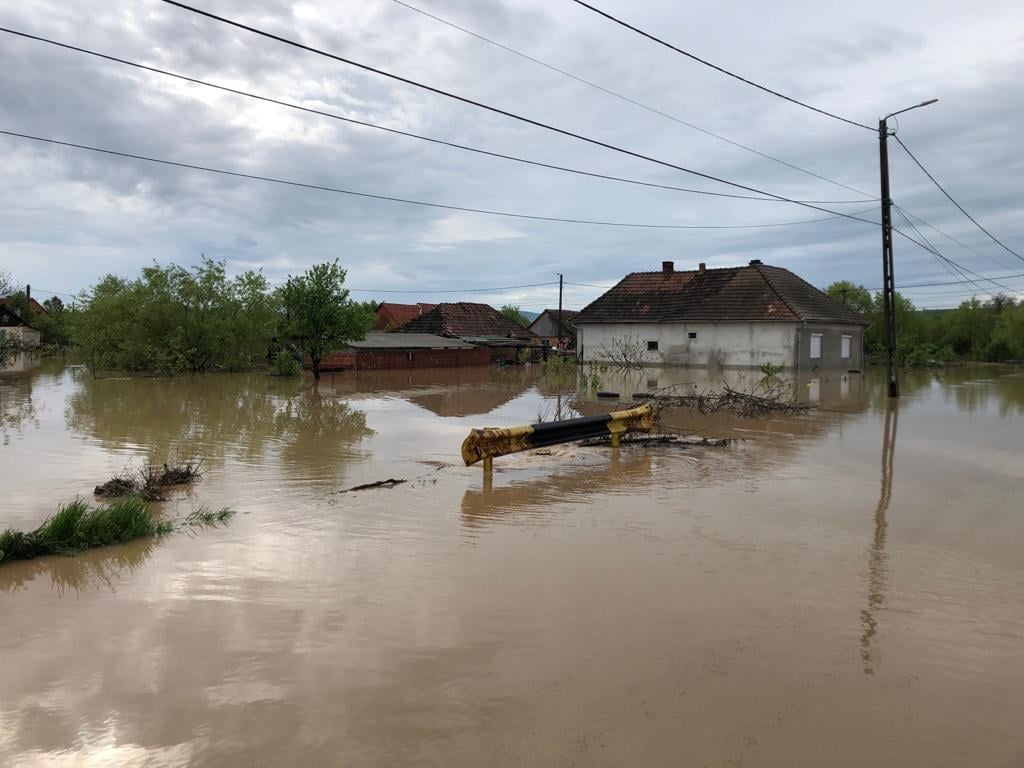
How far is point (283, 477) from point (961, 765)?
9.08m

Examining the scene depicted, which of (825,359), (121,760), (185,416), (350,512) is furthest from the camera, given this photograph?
(825,359)

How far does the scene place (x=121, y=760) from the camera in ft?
11.2

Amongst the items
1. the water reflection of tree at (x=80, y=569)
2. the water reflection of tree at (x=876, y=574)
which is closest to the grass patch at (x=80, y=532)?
the water reflection of tree at (x=80, y=569)

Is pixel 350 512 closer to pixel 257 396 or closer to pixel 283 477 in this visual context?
pixel 283 477

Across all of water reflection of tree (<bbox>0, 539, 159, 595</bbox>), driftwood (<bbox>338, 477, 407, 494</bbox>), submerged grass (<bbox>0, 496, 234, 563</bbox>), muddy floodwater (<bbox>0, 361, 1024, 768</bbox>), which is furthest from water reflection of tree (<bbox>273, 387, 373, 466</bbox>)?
water reflection of tree (<bbox>0, 539, 159, 595</bbox>)

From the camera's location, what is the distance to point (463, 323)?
188ft

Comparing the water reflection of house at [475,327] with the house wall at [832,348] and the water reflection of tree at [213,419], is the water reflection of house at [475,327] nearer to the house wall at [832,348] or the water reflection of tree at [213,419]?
the house wall at [832,348]

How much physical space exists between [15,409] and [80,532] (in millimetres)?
16216

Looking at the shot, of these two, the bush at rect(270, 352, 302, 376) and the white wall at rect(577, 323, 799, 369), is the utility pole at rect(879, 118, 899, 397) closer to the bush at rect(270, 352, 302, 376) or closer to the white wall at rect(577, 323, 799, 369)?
the white wall at rect(577, 323, 799, 369)

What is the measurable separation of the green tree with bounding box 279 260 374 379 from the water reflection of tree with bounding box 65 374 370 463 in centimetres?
659

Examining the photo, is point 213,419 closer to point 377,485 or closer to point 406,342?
point 377,485

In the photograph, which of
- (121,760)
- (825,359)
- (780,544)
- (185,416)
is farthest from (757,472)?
(825,359)

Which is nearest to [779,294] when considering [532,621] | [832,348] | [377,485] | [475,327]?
[832,348]

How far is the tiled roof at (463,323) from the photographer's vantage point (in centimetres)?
5531
